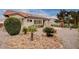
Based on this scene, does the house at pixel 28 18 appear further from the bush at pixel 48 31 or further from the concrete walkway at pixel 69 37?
the concrete walkway at pixel 69 37

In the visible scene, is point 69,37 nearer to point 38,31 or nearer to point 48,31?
point 48,31

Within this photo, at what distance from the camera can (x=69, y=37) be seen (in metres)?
2.34

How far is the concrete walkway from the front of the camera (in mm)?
2334

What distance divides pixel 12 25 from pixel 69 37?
734 millimetres

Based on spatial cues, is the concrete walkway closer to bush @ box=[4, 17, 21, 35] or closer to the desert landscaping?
the desert landscaping

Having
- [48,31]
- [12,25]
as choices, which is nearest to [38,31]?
[48,31]

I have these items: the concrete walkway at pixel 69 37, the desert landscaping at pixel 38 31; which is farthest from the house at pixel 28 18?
the concrete walkway at pixel 69 37

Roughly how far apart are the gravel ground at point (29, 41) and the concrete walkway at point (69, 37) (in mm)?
68

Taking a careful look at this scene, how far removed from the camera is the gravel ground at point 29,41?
2.34 m
